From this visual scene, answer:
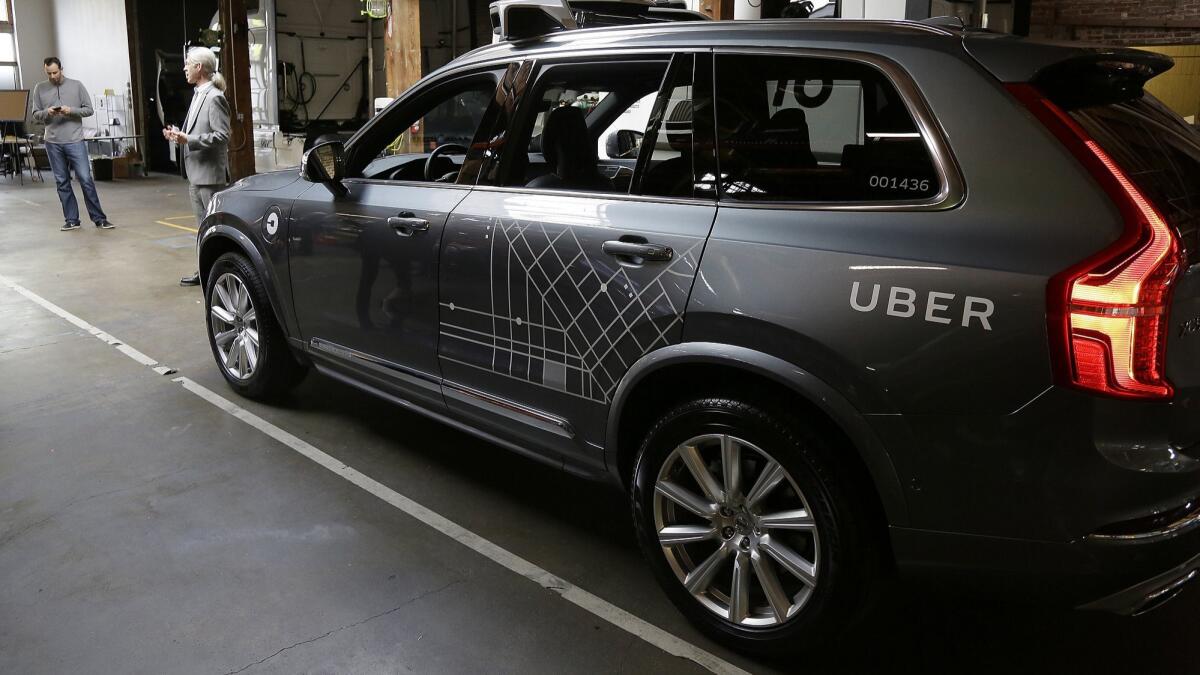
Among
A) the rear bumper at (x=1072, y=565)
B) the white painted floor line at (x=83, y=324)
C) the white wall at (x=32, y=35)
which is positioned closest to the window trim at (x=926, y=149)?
the rear bumper at (x=1072, y=565)

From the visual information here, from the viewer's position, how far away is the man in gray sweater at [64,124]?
422 inches

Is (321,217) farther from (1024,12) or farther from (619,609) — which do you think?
(1024,12)

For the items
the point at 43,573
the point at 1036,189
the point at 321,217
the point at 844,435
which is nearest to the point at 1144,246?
the point at 1036,189

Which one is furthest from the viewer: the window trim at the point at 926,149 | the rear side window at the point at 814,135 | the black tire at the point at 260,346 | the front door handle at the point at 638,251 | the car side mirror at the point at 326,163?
the black tire at the point at 260,346

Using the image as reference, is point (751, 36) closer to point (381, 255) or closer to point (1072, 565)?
point (1072, 565)

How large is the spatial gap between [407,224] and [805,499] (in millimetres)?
1805

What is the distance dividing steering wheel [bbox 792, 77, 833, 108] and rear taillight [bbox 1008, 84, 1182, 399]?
0.79 meters

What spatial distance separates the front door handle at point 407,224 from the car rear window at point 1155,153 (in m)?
2.10

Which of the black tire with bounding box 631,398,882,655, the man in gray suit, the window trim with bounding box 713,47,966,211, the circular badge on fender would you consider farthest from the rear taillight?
the man in gray suit

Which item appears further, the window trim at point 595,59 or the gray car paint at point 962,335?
the window trim at point 595,59

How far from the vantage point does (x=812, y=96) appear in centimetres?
247

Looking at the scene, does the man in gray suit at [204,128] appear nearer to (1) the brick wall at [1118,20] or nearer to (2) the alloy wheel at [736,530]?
(2) the alloy wheel at [736,530]

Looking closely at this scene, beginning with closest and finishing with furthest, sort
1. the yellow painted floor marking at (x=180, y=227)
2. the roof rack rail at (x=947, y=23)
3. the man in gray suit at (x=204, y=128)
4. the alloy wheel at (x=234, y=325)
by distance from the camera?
the roof rack rail at (x=947, y=23) < the alloy wheel at (x=234, y=325) < the man in gray suit at (x=204, y=128) < the yellow painted floor marking at (x=180, y=227)

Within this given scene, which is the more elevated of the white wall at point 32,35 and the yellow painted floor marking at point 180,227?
the white wall at point 32,35
